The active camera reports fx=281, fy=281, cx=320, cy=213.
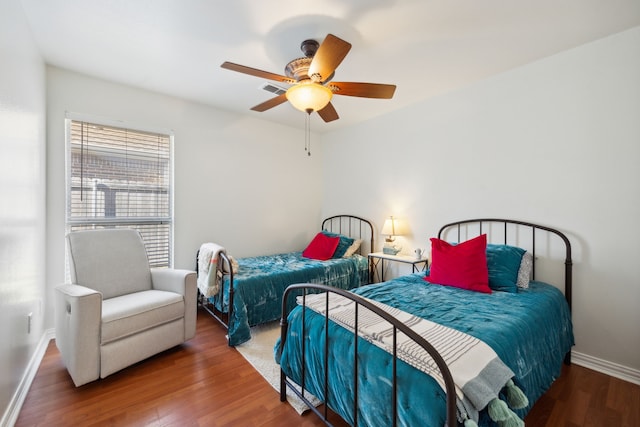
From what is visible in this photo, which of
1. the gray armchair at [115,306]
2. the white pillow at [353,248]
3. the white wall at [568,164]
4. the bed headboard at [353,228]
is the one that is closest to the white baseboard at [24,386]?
the gray armchair at [115,306]

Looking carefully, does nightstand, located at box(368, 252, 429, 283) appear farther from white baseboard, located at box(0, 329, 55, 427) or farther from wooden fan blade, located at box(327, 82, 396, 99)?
white baseboard, located at box(0, 329, 55, 427)

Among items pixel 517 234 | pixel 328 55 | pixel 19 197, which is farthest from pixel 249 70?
pixel 517 234

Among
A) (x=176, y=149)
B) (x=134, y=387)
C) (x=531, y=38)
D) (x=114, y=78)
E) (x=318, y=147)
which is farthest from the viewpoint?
(x=318, y=147)

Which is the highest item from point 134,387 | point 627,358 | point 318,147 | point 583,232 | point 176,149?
point 318,147

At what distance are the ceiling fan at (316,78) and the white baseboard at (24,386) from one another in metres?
2.40

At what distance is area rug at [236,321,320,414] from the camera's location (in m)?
1.83

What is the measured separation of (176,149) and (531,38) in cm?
357

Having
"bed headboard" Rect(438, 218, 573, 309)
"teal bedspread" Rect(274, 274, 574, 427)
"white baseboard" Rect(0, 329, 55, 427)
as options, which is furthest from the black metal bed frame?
"white baseboard" Rect(0, 329, 55, 427)

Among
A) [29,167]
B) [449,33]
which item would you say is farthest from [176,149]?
[449,33]

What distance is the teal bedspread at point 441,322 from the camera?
1122 millimetres

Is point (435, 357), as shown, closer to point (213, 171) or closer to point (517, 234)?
point (517, 234)

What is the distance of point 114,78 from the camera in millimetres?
2846

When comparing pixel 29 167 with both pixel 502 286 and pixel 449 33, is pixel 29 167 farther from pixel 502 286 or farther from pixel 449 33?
pixel 502 286

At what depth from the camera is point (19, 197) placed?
72.4 inches
